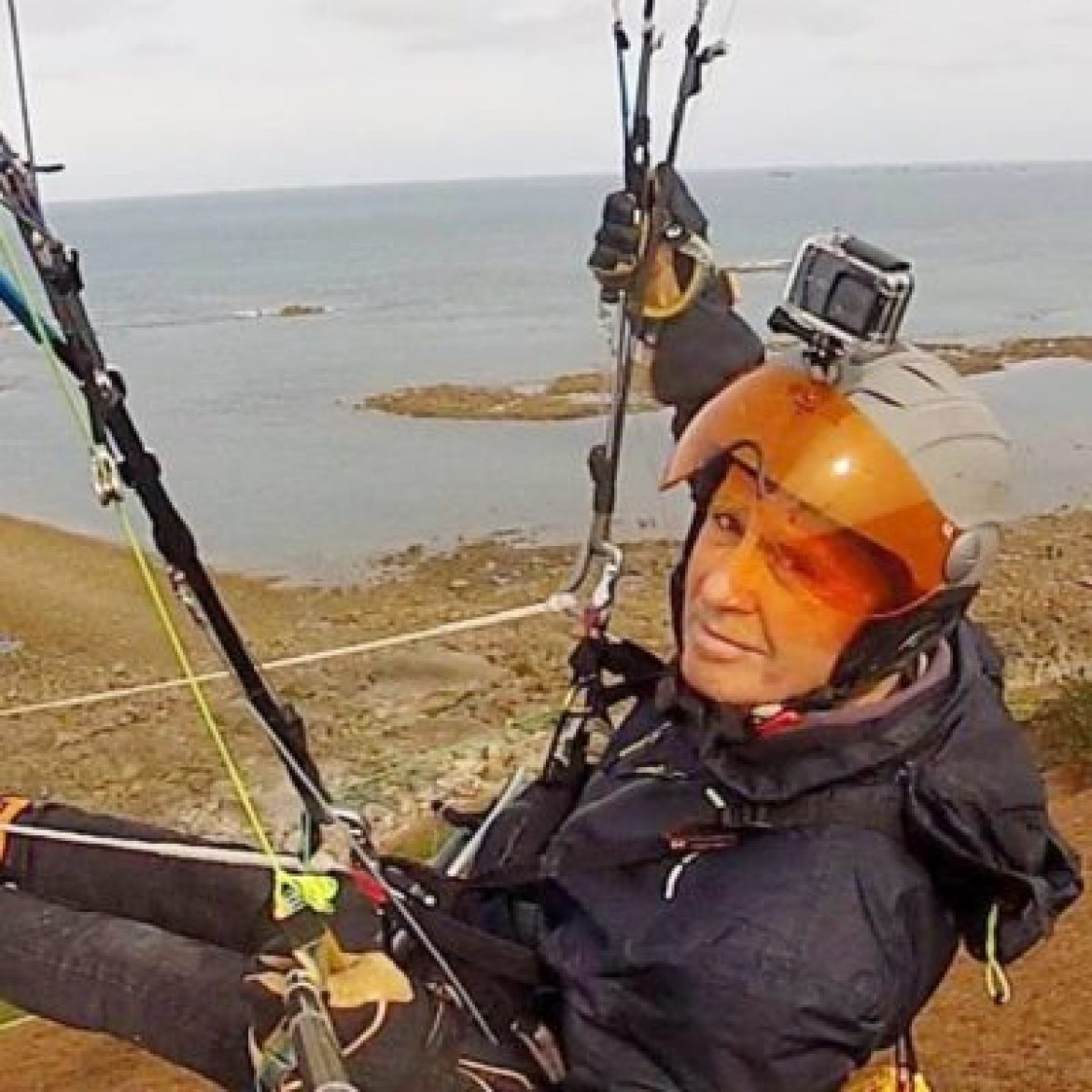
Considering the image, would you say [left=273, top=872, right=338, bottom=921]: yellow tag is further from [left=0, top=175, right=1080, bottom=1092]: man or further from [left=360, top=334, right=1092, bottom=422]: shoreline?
[left=360, top=334, right=1092, bottom=422]: shoreline

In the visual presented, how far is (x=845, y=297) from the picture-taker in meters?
2.39

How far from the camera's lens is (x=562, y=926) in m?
2.39

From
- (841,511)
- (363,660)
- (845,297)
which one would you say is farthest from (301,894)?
(363,660)

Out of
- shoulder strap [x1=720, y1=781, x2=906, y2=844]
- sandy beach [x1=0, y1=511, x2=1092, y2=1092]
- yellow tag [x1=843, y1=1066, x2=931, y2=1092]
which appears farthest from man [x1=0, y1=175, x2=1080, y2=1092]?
sandy beach [x1=0, y1=511, x2=1092, y2=1092]

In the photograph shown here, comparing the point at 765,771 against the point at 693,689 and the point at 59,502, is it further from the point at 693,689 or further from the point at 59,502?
the point at 59,502

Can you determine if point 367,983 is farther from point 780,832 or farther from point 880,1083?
point 880,1083

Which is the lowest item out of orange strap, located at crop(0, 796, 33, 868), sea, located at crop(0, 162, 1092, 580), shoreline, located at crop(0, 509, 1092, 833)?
sea, located at crop(0, 162, 1092, 580)

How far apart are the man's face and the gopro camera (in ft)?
0.78

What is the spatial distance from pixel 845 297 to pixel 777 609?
1.39ft

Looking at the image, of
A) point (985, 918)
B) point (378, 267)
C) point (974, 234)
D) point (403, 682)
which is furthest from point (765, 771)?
point (974, 234)

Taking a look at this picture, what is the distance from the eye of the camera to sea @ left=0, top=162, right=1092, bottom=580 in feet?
53.2

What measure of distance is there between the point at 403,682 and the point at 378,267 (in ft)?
181

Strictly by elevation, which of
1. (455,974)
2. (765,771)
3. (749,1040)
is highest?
(765,771)

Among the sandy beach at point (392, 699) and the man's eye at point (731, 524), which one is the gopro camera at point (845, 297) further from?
the sandy beach at point (392, 699)
